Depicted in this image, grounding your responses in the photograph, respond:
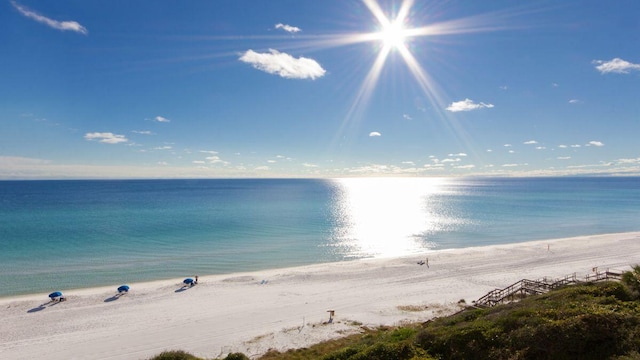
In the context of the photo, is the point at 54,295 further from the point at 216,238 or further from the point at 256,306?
the point at 216,238

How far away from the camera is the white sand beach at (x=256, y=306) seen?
2139 cm

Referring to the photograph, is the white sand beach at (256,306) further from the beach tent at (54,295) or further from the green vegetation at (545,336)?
the green vegetation at (545,336)

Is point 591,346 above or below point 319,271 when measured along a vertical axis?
above

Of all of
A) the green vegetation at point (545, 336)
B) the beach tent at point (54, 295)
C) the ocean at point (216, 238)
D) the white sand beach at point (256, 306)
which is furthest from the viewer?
the ocean at point (216, 238)

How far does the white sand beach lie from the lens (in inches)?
842

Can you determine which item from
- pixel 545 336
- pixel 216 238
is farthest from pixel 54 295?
pixel 545 336

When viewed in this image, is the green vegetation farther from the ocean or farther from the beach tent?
the ocean

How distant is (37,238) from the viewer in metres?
52.8

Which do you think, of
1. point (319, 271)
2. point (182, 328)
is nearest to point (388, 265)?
point (319, 271)

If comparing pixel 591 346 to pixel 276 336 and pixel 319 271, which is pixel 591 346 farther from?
pixel 319 271

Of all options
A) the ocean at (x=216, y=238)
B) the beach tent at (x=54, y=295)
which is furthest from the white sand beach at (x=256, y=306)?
the ocean at (x=216, y=238)

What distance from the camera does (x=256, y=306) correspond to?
90.5ft

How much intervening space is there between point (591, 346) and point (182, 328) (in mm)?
23470

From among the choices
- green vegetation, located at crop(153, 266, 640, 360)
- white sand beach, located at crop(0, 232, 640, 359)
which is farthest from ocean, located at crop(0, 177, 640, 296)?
green vegetation, located at crop(153, 266, 640, 360)
